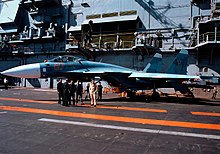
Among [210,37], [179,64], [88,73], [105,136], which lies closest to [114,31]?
[210,37]

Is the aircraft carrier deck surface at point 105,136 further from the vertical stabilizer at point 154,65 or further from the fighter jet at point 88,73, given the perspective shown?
the vertical stabilizer at point 154,65

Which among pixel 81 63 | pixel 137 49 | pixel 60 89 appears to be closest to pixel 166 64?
pixel 137 49

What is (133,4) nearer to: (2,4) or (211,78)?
(211,78)

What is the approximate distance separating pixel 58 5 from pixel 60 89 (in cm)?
2415

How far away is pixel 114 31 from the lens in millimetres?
27750

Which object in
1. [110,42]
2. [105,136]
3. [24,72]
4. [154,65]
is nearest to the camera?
[105,136]

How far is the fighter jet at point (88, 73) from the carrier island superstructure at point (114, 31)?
26.3ft

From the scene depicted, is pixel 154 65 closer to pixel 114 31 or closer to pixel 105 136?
pixel 114 31

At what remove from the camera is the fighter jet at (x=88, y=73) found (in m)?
13.3

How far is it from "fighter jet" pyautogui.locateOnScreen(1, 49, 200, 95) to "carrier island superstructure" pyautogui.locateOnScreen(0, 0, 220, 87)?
802cm

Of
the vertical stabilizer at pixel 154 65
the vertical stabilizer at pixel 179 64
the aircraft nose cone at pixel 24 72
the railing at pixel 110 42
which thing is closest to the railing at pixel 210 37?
the vertical stabilizer at pixel 179 64

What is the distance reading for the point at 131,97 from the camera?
57.2 feet

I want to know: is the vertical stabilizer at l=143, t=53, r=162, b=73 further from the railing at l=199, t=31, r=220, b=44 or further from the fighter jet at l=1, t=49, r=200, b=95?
the railing at l=199, t=31, r=220, b=44

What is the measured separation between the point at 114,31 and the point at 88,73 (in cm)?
1477
